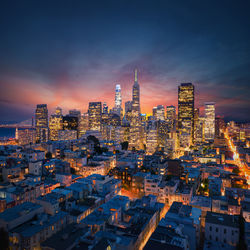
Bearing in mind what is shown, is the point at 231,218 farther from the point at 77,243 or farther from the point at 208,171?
the point at 208,171

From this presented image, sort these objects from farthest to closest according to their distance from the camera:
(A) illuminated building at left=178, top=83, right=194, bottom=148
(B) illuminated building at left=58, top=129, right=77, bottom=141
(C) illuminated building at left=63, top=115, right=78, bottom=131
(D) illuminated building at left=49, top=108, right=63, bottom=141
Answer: (A) illuminated building at left=178, top=83, right=194, bottom=148 < (C) illuminated building at left=63, top=115, right=78, bottom=131 < (D) illuminated building at left=49, top=108, right=63, bottom=141 < (B) illuminated building at left=58, top=129, right=77, bottom=141

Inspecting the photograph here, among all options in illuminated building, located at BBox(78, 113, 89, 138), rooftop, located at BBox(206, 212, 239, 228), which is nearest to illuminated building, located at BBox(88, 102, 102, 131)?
illuminated building, located at BBox(78, 113, 89, 138)

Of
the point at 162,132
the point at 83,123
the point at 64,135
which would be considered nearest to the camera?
the point at 162,132

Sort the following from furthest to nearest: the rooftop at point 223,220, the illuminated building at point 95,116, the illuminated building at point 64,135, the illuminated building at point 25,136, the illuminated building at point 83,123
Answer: the illuminated building at point 95,116, the illuminated building at point 83,123, the illuminated building at point 64,135, the illuminated building at point 25,136, the rooftop at point 223,220

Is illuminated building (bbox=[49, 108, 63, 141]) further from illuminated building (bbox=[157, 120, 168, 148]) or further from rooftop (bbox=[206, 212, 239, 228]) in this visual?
rooftop (bbox=[206, 212, 239, 228])

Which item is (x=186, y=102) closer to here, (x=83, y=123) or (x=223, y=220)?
(x=83, y=123)

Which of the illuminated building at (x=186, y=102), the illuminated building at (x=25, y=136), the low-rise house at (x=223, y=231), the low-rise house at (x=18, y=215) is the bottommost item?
the low-rise house at (x=223, y=231)

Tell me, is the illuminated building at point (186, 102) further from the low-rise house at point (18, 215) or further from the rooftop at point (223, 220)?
the low-rise house at point (18, 215)

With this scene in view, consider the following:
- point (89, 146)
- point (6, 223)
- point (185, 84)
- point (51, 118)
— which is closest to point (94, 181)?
point (6, 223)

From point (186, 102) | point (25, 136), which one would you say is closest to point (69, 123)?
point (25, 136)

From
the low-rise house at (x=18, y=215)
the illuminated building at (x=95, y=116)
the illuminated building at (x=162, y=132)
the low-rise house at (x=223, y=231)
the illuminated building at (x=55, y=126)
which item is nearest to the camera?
the low-rise house at (x=18, y=215)

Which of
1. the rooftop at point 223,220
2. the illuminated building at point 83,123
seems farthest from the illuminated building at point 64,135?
the rooftop at point 223,220
